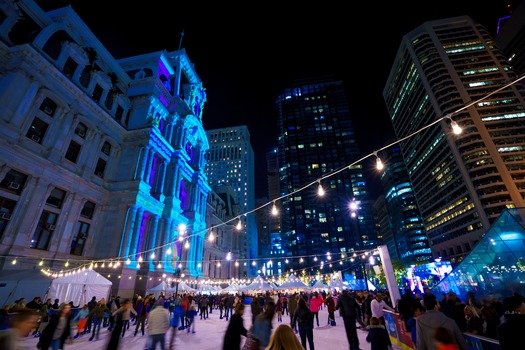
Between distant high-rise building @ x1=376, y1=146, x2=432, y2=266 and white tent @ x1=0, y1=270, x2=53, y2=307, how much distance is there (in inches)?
4762

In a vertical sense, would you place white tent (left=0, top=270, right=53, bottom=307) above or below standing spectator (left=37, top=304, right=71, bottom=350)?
above

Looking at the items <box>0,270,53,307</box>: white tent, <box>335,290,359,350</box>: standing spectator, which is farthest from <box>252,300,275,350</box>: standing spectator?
<box>0,270,53,307</box>: white tent

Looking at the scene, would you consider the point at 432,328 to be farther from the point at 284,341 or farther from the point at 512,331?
the point at 284,341

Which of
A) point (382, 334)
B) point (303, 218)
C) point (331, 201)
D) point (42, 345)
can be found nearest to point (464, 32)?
point (331, 201)

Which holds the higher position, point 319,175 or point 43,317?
point 319,175

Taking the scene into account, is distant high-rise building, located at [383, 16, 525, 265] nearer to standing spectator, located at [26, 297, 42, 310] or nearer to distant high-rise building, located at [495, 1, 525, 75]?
distant high-rise building, located at [495, 1, 525, 75]

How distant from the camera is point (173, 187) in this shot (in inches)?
1404

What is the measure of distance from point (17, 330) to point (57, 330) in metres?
5.22

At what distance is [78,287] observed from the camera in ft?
56.6

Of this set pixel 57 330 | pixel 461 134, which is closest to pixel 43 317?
pixel 57 330

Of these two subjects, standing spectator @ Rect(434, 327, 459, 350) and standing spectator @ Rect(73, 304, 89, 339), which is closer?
standing spectator @ Rect(434, 327, 459, 350)

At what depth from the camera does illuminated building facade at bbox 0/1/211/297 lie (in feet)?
63.0

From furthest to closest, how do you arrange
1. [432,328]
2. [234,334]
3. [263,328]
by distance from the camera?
[263,328] → [234,334] → [432,328]

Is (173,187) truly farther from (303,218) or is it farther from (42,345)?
(303,218)
